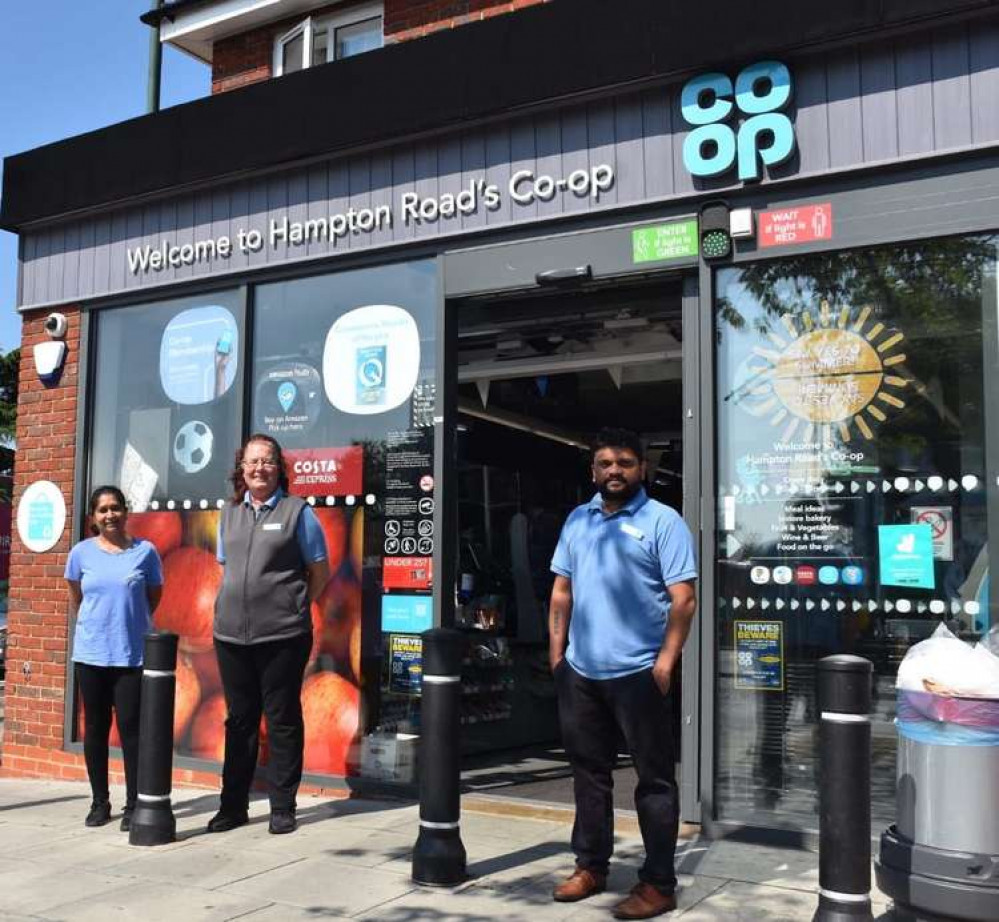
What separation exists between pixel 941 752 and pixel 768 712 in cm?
172

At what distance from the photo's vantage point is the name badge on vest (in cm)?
444

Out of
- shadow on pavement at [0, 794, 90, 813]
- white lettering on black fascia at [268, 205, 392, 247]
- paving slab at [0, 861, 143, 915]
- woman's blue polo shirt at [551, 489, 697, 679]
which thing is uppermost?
white lettering on black fascia at [268, 205, 392, 247]

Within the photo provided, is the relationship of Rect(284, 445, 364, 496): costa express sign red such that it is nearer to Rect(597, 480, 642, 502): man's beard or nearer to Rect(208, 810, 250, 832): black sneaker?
Rect(208, 810, 250, 832): black sneaker

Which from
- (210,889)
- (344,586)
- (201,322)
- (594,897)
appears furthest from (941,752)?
(201,322)

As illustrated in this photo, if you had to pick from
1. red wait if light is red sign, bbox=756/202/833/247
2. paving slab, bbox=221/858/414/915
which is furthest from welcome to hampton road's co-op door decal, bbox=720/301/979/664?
paving slab, bbox=221/858/414/915

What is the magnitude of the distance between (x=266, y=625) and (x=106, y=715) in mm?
1248

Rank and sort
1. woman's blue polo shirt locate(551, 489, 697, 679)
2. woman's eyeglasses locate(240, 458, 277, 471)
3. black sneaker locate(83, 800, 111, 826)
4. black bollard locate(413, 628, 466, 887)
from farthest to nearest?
black sneaker locate(83, 800, 111, 826) → woman's eyeglasses locate(240, 458, 277, 471) → black bollard locate(413, 628, 466, 887) → woman's blue polo shirt locate(551, 489, 697, 679)

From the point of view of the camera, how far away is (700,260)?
5.89m

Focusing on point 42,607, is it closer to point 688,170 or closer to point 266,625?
point 266,625

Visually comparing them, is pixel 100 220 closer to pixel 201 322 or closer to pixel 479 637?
pixel 201 322

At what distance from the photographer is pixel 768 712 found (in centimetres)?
559

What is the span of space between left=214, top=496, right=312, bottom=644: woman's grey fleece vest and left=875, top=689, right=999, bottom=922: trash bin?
3.07 meters

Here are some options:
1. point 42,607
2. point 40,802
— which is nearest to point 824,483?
point 40,802

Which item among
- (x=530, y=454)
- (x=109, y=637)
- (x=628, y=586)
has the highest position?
(x=530, y=454)
